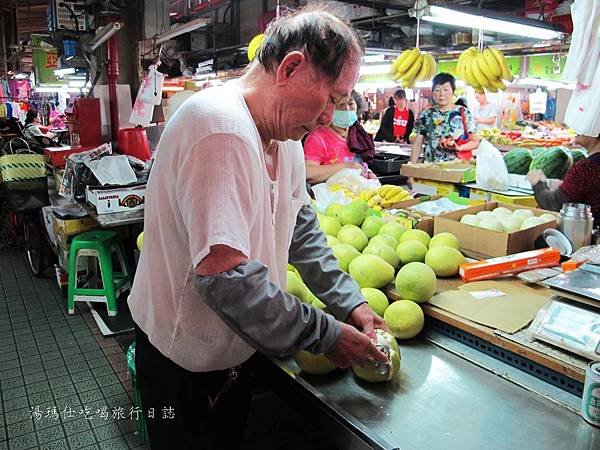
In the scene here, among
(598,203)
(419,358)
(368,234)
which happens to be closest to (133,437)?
(368,234)

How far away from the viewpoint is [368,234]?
2.38 metres

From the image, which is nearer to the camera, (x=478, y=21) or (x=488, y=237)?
(x=488, y=237)

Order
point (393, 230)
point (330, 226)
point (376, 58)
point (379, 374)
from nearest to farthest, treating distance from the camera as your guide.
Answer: point (379, 374), point (393, 230), point (330, 226), point (376, 58)

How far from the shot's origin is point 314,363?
148cm

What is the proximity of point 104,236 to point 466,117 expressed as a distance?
13.0ft

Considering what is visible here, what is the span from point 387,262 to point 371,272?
156 mm

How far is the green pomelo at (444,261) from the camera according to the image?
201 cm

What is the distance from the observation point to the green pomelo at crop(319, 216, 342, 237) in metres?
2.40

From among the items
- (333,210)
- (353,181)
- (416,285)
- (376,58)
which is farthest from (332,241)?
(376,58)

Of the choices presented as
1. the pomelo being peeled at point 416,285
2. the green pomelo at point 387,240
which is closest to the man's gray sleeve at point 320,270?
the pomelo being peeled at point 416,285

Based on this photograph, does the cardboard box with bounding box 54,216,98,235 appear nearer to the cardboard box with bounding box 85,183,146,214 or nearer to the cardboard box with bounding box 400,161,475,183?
the cardboard box with bounding box 85,183,146,214

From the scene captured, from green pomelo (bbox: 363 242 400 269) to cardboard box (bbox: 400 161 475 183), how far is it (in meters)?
2.59

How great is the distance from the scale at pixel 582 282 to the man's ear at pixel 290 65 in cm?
101

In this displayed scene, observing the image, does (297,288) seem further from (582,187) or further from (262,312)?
(582,187)
